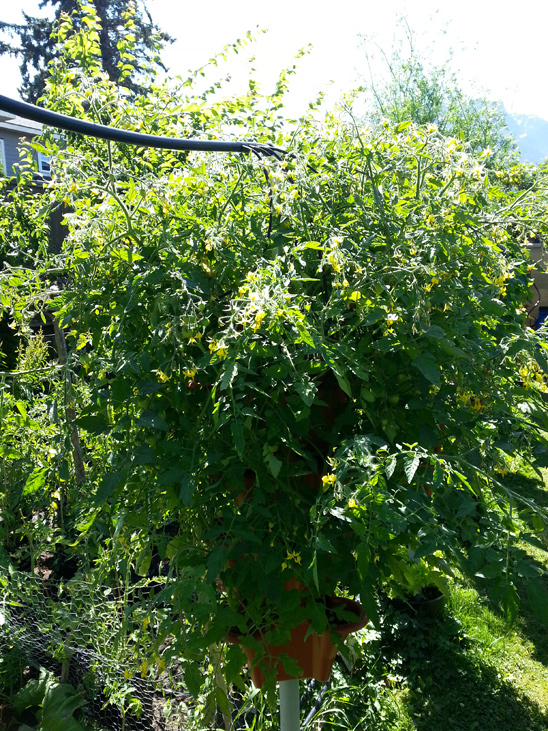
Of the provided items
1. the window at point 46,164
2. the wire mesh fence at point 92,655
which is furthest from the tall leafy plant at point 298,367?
the wire mesh fence at point 92,655

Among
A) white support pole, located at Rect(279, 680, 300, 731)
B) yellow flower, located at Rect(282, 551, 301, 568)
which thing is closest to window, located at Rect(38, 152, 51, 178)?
yellow flower, located at Rect(282, 551, 301, 568)

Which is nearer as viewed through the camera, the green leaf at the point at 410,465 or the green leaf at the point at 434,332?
the green leaf at the point at 410,465

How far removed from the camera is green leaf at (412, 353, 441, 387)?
98cm

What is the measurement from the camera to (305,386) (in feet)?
3.05

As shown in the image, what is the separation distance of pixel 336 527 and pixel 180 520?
1.14 feet

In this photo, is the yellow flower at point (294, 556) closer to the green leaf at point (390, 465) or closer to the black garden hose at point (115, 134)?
the green leaf at point (390, 465)

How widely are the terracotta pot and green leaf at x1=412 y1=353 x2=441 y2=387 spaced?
19.6 inches

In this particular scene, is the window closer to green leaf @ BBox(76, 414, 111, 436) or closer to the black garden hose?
the black garden hose

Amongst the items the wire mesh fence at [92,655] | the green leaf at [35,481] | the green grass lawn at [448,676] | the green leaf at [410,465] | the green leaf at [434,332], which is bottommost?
the green grass lawn at [448,676]

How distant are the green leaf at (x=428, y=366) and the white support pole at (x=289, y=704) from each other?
0.74m

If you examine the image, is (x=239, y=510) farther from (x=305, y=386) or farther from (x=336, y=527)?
(x=305, y=386)

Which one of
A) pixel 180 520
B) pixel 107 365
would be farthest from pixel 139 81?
pixel 180 520

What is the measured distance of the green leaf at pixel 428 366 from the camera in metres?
0.98

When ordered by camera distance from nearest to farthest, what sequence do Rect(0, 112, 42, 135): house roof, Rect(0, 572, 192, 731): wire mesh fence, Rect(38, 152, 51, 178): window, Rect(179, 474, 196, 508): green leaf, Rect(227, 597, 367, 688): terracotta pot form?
1. Rect(179, 474, 196, 508): green leaf
2. Rect(227, 597, 367, 688): terracotta pot
3. Rect(38, 152, 51, 178): window
4. Rect(0, 572, 192, 731): wire mesh fence
5. Rect(0, 112, 42, 135): house roof
